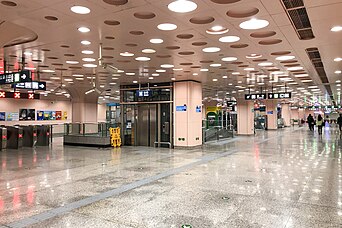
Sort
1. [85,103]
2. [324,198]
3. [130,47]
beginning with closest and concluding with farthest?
[324,198]
[130,47]
[85,103]

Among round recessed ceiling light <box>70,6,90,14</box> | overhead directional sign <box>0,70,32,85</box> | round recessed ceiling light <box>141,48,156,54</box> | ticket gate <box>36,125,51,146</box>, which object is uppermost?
round recessed ceiling light <box>141,48,156,54</box>

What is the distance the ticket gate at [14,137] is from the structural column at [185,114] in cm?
793

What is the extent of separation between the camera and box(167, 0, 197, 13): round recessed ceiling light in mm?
4746

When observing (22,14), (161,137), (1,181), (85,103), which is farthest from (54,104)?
(22,14)

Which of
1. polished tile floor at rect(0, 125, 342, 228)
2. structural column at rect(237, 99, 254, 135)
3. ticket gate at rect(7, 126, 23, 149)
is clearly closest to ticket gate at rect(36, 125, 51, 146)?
ticket gate at rect(7, 126, 23, 149)

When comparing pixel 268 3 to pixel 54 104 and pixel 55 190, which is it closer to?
pixel 55 190

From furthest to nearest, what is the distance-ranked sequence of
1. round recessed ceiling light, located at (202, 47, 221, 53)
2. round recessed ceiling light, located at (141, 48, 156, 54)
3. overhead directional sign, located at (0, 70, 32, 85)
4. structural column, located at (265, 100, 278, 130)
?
structural column, located at (265, 100, 278, 130) < overhead directional sign, located at (0, 70, 32, 85) < round recessed ceiling light, located at (141, 48, 156, 54) < round recessed ceiling light, located at (202, 47, 221, 53)

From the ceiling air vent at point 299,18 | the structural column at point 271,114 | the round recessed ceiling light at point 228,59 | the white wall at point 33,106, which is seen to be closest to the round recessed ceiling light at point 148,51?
the round recessed ceiling light at point 228,59

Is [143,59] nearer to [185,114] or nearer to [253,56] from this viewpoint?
[253,56]

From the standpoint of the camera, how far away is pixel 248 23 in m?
5.76

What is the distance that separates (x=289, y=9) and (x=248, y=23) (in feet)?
3.10

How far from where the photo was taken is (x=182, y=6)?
4.90 meters

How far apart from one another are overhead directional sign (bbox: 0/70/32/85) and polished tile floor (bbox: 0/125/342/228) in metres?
2.78

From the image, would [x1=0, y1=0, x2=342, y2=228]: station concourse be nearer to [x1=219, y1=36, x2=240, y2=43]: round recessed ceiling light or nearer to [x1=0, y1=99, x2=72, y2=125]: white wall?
[x1=219, y1=36, x2=240, y2=43]: round recessed ceiling light
